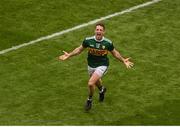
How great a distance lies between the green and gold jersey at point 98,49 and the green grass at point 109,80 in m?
1.30

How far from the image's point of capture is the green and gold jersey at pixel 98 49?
16.3 m

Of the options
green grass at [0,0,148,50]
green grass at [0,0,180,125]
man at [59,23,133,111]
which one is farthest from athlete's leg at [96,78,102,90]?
green grass at [0,0,148,50]

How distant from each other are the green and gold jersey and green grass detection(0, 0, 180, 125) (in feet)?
4.25

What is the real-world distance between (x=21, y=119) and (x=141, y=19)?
8.74m

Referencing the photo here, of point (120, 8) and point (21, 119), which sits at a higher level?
point (120, 8)

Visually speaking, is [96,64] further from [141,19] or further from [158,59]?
[141,19]

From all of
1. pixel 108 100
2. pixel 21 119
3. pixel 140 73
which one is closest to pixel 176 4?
pixel 140 73

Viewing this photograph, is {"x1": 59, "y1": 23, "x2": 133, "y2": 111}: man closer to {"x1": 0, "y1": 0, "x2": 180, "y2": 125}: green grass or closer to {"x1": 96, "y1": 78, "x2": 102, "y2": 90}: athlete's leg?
{"x1": 96, "y1": 78, "x2": 102, "y2": 90}: athlete's leg

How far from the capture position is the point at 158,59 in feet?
65.5

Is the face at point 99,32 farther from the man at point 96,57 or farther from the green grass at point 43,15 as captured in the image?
the green grass at point 43,15

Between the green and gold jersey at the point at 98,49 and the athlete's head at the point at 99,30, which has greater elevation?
the athlete's head at the point at 99,30

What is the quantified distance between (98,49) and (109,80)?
2.50 meters

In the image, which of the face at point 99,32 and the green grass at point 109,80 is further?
the green grass at point 109,80

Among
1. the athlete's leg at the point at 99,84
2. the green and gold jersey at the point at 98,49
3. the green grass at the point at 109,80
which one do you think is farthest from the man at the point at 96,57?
the green grass at the point at 109,80
